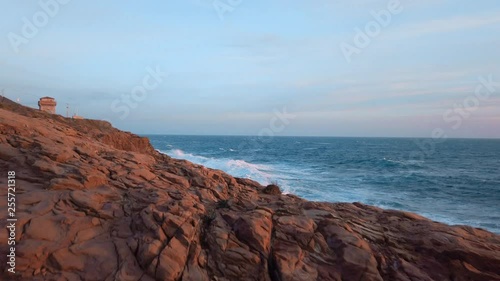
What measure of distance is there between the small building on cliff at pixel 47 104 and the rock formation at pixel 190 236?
18552 mm

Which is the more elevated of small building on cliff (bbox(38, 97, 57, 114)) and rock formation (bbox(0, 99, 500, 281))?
small building on cliff (bbox(38, 97, 57, 114))

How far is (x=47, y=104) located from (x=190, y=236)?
2534 centimetres

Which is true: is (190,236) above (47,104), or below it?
below

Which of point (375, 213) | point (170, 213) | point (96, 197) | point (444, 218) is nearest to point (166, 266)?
point (170, 213)

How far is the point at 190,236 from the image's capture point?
25.4 ft

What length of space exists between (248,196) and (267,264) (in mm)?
4554

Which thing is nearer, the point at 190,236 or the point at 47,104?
the point at 190,236

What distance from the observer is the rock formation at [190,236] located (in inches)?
271

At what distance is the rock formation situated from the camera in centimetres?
688

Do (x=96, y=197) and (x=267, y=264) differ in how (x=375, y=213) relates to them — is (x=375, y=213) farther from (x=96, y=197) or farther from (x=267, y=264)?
(x=96, y=197)

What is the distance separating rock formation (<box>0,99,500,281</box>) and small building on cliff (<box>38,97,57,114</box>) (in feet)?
60.9

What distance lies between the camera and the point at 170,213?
27.0ft

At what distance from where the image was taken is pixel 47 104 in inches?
1057

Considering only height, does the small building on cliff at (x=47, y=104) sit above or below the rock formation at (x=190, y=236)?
above
